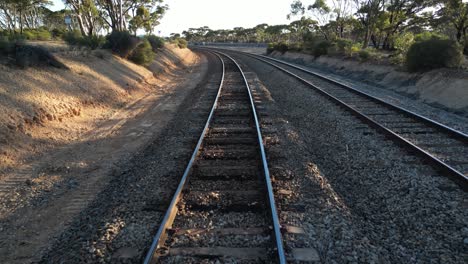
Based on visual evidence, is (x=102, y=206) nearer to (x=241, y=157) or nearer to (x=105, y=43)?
(x=241, y=157)

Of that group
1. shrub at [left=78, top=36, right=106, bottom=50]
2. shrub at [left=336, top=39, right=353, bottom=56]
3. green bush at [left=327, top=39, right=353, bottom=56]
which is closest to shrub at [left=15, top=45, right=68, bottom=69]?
shrub at [left=78, top=36, right=106, bottom=50]

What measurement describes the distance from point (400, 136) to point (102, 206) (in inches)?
260

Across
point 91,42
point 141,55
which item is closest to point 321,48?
point 141,55

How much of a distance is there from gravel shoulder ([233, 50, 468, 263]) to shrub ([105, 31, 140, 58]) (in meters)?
15.0

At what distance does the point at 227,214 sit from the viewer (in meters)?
4.89

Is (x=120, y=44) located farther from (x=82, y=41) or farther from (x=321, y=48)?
(x=321, y=48)

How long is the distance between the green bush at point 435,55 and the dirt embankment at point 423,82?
1.85ft

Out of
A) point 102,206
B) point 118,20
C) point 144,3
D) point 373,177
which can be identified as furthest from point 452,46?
point 144,3

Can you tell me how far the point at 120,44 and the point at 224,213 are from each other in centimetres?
1839

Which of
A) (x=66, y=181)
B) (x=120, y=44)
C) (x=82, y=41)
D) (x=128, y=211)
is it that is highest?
(x=82, y=41)

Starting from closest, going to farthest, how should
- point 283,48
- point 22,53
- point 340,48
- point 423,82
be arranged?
point 22,53
point 423,82
point 340,48
point 283,48

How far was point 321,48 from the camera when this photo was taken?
32.1 metres

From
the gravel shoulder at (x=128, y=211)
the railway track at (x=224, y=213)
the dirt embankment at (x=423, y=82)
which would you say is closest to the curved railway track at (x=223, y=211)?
the railway track at (x=224, y=213)

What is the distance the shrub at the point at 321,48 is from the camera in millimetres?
31694
